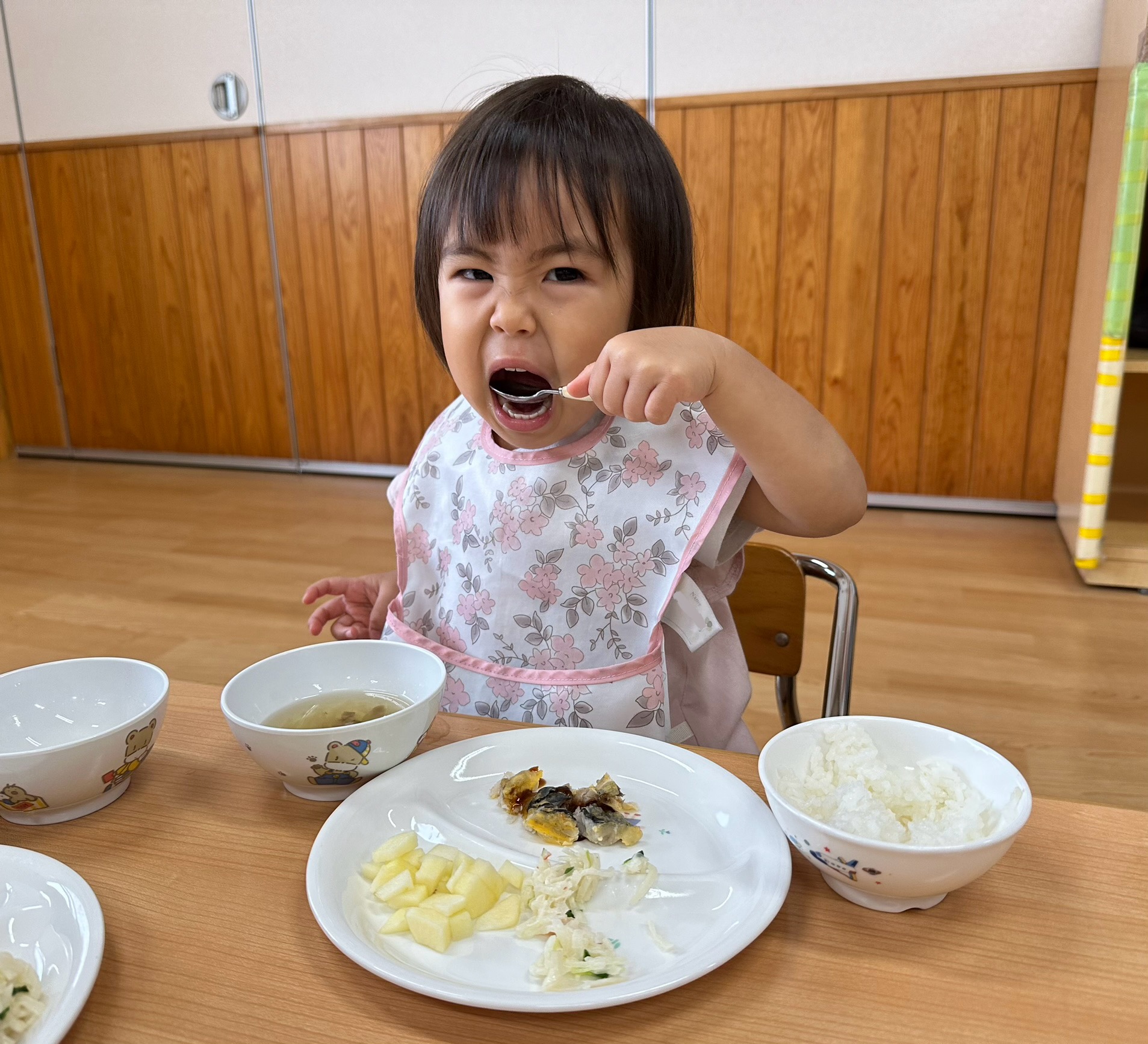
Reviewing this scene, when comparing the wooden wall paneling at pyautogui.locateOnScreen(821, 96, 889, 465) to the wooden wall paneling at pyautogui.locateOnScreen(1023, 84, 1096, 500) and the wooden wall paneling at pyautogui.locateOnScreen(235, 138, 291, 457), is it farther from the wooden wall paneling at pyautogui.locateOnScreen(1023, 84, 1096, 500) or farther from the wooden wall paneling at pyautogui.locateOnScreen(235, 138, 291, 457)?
the wooden wall paneling at pyautogui.locateOnScreen(235, 138, 291, 457)

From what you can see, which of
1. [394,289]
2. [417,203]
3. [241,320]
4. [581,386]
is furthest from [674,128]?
[581,386]

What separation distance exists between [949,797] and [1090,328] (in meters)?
2.31

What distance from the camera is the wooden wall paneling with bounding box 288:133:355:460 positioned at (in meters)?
3.31

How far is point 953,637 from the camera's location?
217 centimetres

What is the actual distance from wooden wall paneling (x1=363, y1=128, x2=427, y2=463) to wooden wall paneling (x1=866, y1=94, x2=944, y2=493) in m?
1.50

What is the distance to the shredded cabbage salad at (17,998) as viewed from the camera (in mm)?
→ 423

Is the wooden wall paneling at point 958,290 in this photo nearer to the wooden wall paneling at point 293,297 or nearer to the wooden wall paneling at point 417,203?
the wooden wall paneling at point 417,203

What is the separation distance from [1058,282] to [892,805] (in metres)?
2.62

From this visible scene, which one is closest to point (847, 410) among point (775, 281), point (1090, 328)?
point (775, 281)

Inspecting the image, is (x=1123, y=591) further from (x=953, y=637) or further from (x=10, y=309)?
(x=10, y=309)

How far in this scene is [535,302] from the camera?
2.82 ft

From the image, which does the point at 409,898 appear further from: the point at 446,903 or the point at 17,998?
the point at 17,998

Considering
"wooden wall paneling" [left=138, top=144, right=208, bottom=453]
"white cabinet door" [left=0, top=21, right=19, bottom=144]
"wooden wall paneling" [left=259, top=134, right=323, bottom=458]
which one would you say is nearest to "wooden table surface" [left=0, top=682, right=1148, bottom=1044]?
"wooden wall paneling" [left=259, top=134, right=323, bottom=458]

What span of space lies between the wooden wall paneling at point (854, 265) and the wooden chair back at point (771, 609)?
204 cm
